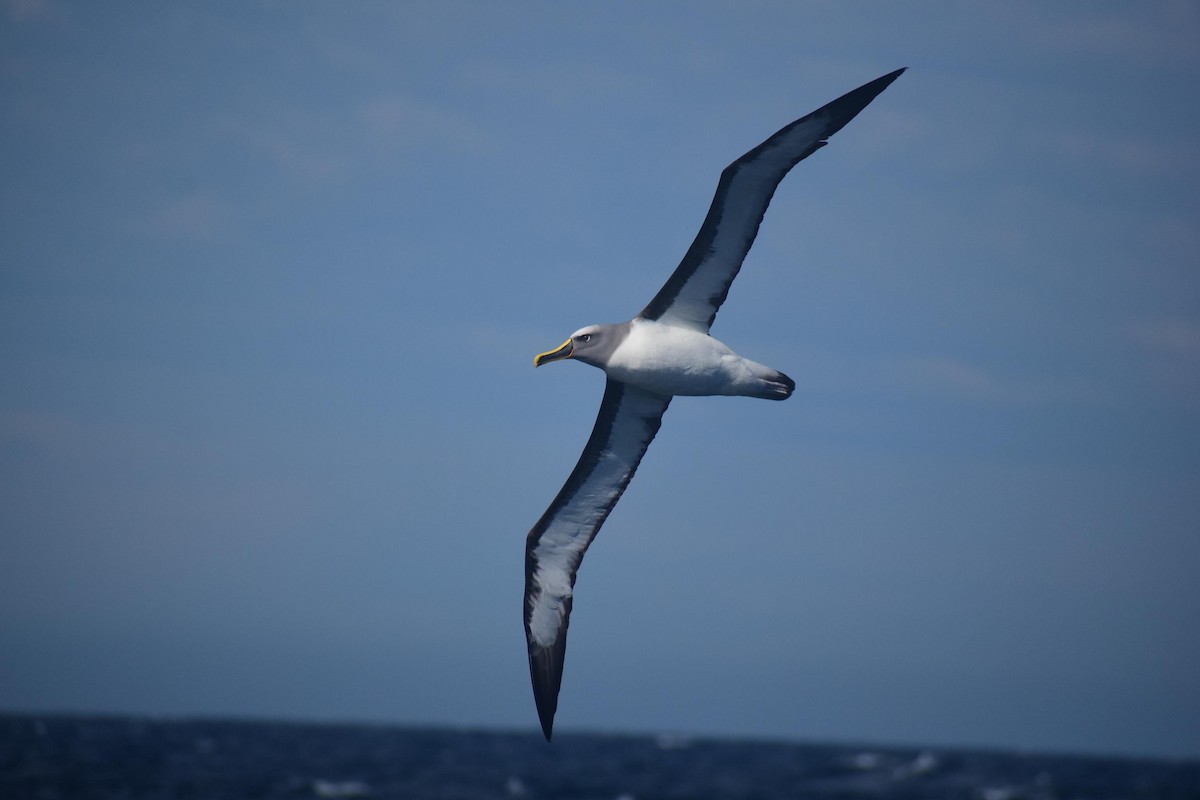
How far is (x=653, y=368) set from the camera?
541 inches

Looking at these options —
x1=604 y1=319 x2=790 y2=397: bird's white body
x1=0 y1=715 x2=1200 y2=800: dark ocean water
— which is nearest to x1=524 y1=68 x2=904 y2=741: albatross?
x1=604 y1=319 x2=790 y2=397: bird's white body

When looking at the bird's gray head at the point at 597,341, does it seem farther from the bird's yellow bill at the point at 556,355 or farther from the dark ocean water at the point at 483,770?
the dark ocean water at the point at 483,770

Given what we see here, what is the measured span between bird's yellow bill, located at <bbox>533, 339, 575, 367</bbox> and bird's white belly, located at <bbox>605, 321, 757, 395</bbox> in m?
0.50

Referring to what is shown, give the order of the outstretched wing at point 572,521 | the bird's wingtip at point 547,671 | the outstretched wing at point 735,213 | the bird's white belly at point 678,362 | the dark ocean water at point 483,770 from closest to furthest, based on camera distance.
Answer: the outstretched wing at point 735,213 < the bird's white belly at point 678,362 < the outstretched wing at point 572,521 < the bird's wingtip at point 547,671 < the dark ocean water at point 483,770

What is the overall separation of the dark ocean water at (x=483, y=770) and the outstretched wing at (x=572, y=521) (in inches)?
1275

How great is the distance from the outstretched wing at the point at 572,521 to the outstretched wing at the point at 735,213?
4.20 ft

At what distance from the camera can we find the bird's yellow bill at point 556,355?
14070mm

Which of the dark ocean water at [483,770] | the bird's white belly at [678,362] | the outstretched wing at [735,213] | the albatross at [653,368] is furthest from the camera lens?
the dark ocean water at [483,770]

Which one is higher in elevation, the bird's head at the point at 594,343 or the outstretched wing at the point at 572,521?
the bird's head at the point at 594,343

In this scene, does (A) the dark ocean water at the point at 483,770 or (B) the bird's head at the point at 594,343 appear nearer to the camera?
(B) the bird's head at the point at 594,343

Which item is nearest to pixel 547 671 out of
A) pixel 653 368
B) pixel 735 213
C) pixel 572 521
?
pixel 572 521

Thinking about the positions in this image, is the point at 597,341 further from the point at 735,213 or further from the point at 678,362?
the point at 735,213

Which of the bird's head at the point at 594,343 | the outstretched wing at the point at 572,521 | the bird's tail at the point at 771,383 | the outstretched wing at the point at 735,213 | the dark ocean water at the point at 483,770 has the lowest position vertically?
the dark ocean water at the point at 483,770

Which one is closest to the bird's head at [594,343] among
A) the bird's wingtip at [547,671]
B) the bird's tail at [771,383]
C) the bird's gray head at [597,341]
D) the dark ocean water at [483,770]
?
the bird's gray head at [597,341]
